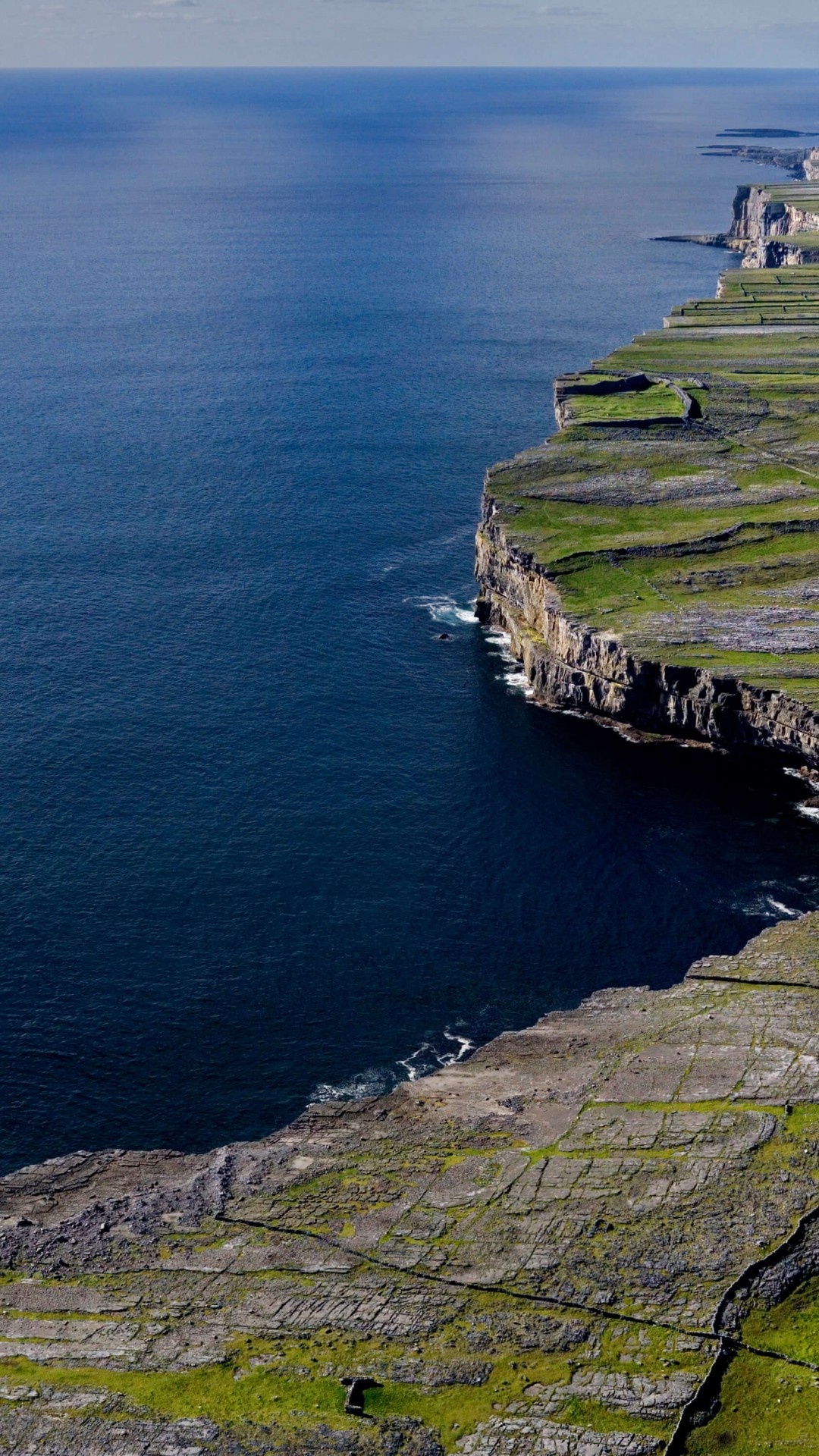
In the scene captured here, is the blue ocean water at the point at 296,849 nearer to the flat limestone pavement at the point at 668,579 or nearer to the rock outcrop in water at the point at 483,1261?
the flat limestone pavement at the point at 668,579

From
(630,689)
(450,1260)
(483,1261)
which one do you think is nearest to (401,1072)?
(450,1260)

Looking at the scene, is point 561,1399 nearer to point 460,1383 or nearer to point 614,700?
point 460,1383

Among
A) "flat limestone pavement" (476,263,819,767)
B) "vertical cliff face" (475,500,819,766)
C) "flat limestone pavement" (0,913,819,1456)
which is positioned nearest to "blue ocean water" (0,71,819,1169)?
"vertical cliff face" (475,500,819,766)

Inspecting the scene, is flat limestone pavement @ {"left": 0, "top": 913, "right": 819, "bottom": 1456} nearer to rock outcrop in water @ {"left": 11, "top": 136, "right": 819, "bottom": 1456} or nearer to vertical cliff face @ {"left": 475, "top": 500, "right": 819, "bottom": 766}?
rock outcrop in water @ {"left": 11, "top": 136, "right": 819, "bottom": 1456}

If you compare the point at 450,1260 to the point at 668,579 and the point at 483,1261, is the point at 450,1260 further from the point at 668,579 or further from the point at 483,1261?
the point at 668,579

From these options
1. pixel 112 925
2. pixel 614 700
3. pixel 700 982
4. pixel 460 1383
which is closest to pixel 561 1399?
pixel 460 1383

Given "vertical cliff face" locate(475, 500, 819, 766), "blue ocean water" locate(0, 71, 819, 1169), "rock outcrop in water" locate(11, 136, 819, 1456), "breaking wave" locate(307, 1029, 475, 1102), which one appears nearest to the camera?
"rock outcrop in water" locate(11, 136, 819, 1456)
